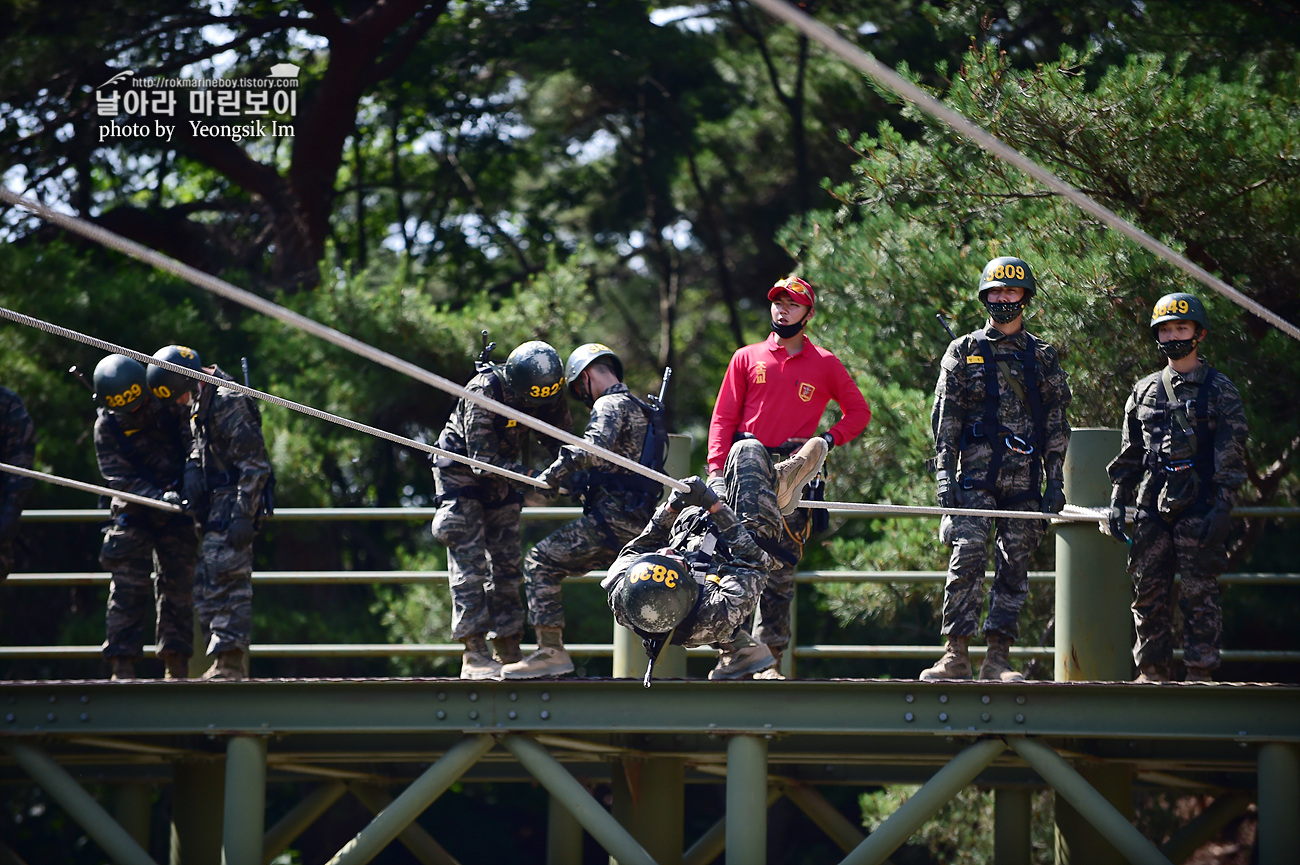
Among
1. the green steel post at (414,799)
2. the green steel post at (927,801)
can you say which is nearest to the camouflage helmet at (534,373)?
the green steel post at (414,799)

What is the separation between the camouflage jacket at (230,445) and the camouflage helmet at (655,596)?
2377 millimetres

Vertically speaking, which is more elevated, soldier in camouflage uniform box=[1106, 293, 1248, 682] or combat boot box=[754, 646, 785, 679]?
soldier in camouflage uniform box=[1106, 293, 1248, 682]

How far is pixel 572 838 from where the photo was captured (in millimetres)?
7988

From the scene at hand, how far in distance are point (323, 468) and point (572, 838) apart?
685cm

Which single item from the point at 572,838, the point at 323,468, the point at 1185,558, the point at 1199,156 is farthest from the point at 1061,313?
the point at 323,468

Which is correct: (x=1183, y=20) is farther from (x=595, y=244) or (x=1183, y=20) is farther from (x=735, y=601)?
(x=595, y=244)

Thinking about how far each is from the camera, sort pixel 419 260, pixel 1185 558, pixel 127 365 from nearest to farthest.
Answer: pixel 1185 558 < pixel 127 365 < pixel 419 260

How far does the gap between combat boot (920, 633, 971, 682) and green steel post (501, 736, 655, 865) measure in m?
1.53

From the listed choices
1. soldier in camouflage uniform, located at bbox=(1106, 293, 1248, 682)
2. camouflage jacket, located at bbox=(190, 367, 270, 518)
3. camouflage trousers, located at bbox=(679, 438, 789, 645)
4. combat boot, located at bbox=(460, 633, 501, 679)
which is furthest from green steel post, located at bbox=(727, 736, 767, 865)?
camouflage jacket, located at bbox=(190, 367, 270, 518)

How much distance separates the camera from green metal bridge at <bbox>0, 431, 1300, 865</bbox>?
18.9 feet

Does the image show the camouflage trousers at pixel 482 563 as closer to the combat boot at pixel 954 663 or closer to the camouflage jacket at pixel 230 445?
the camouflage jacket at pixel 230 445

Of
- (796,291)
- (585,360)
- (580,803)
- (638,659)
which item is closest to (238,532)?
(585,360)

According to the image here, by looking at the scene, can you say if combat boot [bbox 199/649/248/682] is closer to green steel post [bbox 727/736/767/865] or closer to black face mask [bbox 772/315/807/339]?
green steel post [bbox 727/736/767/865]

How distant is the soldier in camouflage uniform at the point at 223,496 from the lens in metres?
7.09
